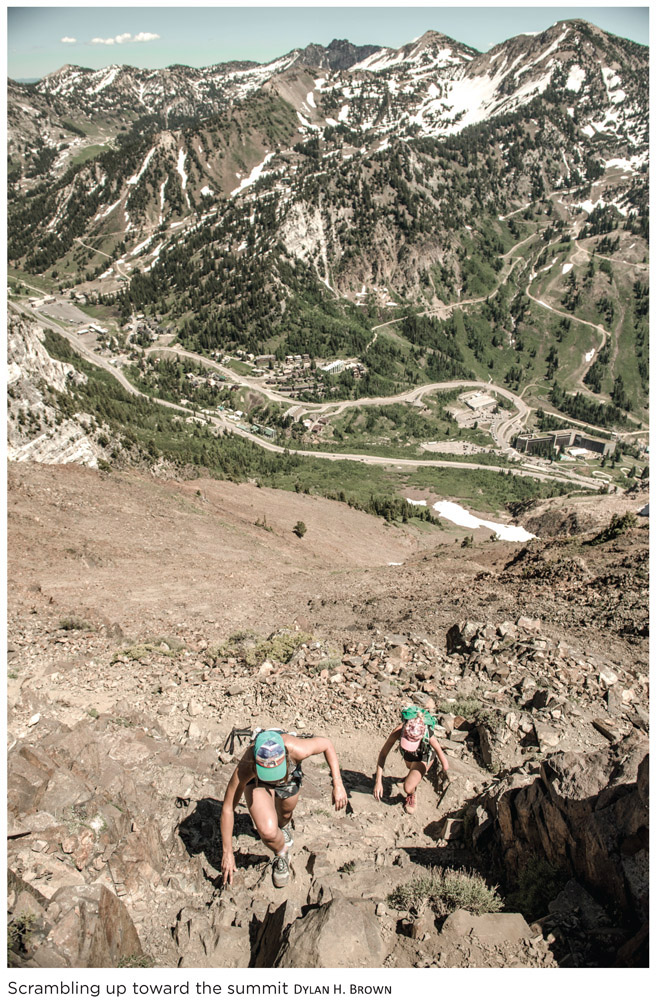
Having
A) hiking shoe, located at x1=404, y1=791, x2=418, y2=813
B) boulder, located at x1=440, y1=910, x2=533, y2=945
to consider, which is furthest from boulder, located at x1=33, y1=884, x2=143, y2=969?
hiking shoe, located at x1=404, y1=791, x2=418, y2=813

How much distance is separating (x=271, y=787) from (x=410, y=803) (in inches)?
109

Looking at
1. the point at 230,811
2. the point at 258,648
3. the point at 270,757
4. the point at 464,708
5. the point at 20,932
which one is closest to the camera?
the point at 20,932

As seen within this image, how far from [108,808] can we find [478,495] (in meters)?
72.6

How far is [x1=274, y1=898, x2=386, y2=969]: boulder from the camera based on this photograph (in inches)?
182

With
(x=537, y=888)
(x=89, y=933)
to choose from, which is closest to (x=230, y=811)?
(x=89, y=933)

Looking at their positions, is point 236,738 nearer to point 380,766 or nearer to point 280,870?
point 380,766

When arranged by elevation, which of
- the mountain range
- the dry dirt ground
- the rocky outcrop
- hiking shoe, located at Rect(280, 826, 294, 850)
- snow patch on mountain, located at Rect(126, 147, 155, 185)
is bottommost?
the dry dirt ground

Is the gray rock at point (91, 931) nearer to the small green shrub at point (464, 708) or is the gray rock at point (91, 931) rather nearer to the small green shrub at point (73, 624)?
the small green shrub at point (464, 708)

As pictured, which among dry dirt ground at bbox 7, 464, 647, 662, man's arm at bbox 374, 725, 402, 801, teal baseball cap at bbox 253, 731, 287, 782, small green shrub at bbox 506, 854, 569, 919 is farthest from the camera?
dry dirt ground at bbox 7, 464, 647, 662

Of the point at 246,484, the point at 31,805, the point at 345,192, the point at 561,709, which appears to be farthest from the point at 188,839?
the point at 345,192

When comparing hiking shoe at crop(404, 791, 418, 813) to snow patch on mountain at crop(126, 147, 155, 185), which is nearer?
hiking shoe at crop(404, 791, 418, 813)

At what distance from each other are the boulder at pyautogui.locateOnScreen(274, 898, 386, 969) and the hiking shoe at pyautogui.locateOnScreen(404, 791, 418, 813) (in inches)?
103

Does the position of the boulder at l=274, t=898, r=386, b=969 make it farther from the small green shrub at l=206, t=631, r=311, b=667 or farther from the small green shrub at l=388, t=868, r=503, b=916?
the small green shrub at l=206, t=631, r=311, b=667

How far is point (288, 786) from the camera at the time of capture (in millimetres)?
5863
